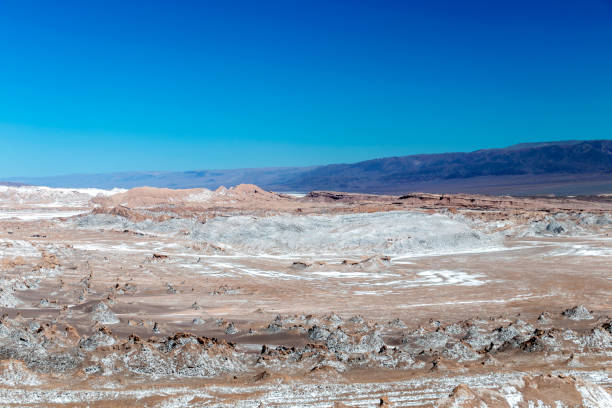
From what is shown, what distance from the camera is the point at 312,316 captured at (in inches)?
600

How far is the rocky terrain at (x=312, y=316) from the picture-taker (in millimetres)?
9305

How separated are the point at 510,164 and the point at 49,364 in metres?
186

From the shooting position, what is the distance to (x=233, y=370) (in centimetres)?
1059

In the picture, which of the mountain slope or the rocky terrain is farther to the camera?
the mountain slope

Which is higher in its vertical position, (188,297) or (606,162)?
(606,162)

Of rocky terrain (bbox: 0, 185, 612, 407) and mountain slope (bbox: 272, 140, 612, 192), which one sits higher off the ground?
mountain slope (bbox: 272, 140, 612, 192)

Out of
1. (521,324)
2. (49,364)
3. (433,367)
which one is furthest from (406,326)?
(49,364)

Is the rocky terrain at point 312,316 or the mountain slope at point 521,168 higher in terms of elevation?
the mountain slope at point 521,168

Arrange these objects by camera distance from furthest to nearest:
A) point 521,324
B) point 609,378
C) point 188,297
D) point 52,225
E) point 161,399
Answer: point 52,225, point 188,297, point 521,324, point 609,378, point 161,399

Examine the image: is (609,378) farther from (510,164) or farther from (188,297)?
(510,164)

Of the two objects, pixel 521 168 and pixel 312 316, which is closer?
pixel 312 316

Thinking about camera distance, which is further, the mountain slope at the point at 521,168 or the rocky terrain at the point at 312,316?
the mountain slope at the point at 521,168

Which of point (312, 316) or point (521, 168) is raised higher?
point (521, 168)

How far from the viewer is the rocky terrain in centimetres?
930
